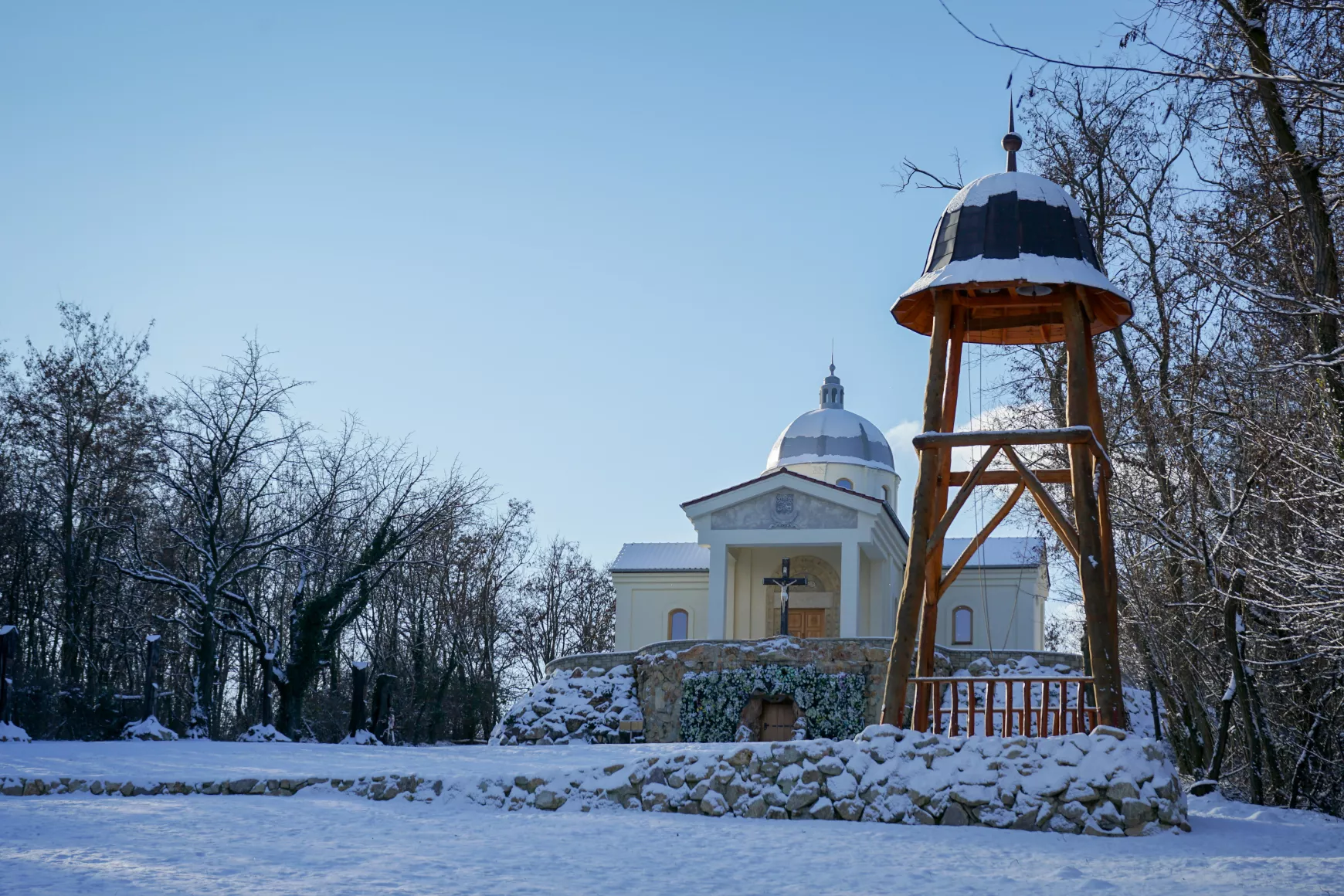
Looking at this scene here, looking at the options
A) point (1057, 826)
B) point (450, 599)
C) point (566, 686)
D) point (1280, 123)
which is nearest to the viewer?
point (1280, 123)

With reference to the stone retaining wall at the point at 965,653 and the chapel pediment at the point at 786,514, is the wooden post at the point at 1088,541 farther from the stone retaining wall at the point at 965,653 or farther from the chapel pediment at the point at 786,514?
the chapel pediment at the point at 786,514

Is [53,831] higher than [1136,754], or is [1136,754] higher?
[1136,754]

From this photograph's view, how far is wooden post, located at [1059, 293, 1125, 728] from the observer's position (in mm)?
11281

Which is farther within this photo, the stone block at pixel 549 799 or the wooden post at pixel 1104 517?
the stone block at pixel 549 799

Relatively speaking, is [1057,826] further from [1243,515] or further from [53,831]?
[53,831]

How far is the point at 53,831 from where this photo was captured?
32.3 feet

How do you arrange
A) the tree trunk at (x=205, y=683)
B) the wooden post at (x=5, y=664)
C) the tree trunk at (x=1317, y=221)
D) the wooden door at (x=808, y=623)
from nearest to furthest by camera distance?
the tree trunk at (x=1317, y=221), the wooden post at (x=5, y=664), the tree trunk at (x=205, y=683), the wooden door at (x=808, y=623)

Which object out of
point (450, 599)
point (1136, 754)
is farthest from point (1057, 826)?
point (450, 599)

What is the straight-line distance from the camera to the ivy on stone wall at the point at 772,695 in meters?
22.2

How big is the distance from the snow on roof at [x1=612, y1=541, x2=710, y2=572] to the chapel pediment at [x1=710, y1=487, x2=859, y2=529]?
4.34 m

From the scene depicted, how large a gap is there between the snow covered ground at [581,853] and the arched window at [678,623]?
20.1 meters

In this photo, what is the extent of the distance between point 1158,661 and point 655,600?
62.1 feet

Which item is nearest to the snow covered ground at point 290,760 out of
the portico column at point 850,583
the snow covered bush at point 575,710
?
the snow covered bush at point 575,710

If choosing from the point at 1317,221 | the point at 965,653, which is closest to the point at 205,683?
the point at 965,653
